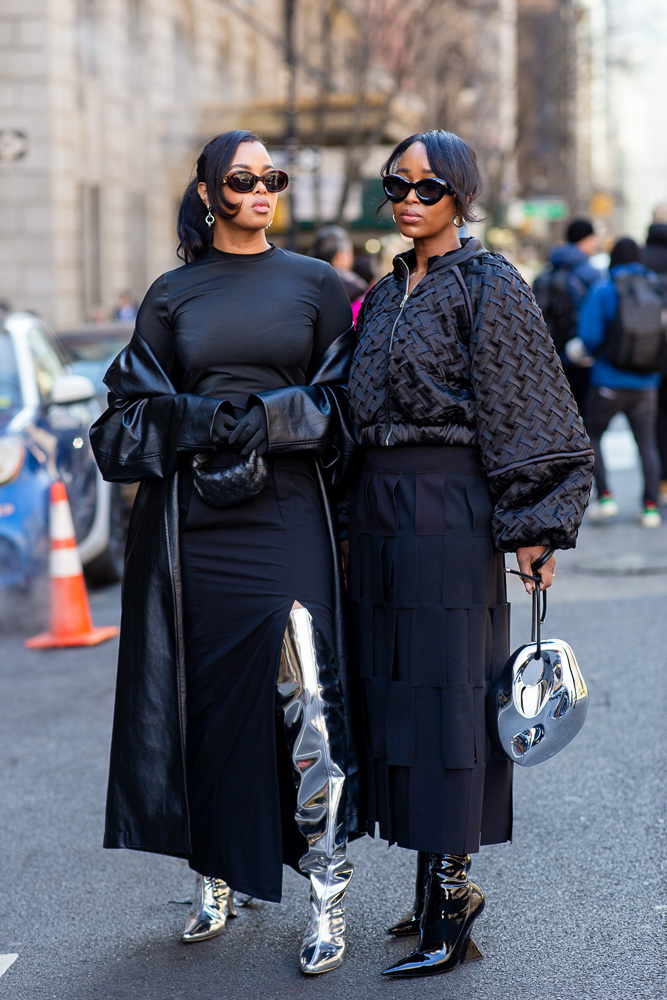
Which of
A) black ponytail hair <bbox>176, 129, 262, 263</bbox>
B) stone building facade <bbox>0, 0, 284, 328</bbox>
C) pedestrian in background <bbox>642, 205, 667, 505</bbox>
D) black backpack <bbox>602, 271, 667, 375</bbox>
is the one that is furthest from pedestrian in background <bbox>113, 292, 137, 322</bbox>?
Result: black ponytail hair <bbox>176, 129, 262, 263</bbox>

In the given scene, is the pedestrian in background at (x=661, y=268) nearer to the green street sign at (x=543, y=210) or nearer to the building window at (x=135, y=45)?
the building window at (x=135, y=45)

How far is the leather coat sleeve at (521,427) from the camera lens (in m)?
3.08

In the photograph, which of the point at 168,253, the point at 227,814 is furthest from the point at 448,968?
the point at 168,253

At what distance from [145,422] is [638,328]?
6.54 m

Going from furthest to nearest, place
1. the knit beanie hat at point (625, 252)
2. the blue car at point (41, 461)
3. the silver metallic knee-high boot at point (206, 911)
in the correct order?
the knit beanie hat at point (625, 252)
the blue car at point (41, 461)
the silver metallic knee-high boot at point (206, 911)

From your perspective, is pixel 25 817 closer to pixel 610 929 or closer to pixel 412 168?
pixel 610 929

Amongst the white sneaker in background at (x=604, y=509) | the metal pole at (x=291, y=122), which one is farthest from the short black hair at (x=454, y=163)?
the metal pole at (x=291, y=122)

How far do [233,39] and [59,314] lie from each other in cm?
1382

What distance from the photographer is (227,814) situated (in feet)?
10.6

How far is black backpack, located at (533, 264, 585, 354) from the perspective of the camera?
35.0ft

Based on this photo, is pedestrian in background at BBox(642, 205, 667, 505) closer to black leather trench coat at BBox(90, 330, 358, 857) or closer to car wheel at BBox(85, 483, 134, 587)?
car wheel at BBox(85, 483, 134, 587)

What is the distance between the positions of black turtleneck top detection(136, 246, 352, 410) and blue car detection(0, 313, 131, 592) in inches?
157

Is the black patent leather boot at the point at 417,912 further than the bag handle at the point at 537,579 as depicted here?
Yes

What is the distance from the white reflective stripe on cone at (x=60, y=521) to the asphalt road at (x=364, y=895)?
1.49 metres
